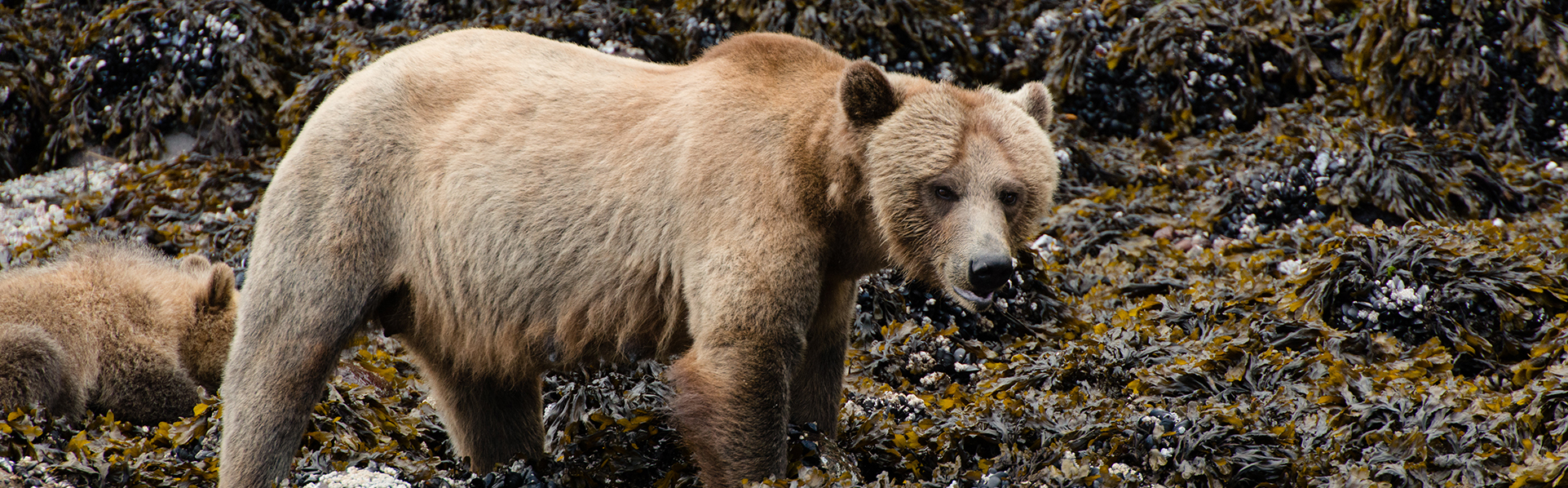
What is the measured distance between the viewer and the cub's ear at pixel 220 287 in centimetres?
502

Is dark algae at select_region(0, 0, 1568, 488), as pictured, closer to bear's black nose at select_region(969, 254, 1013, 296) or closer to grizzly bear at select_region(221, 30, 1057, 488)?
grizzly bear at select_region(221, 30, 1057, 488)

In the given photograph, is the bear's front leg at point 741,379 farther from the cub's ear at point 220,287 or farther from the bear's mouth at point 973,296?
the cub's ear at point 220,287

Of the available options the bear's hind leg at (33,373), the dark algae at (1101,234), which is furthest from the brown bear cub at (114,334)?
the dark algae at (1101,234)

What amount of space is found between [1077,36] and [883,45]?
1.42m

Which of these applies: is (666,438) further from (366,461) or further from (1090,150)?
(1090,150)

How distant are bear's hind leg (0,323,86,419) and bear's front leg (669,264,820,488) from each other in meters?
2.90

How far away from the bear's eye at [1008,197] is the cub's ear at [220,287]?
3.71 metres

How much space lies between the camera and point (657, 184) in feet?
11.2

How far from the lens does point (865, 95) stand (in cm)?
321

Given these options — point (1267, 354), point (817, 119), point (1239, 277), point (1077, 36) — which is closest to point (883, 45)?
point (1077, 36)

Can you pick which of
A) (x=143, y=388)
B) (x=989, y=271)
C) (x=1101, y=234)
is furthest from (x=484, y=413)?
(x=1101, y=234)

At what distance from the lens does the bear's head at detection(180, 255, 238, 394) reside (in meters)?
5.03

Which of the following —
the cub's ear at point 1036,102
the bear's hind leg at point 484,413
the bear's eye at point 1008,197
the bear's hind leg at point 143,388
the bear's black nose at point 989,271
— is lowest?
the bear's hind leg at point 143,388

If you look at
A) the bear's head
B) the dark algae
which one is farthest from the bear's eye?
the bear's head
